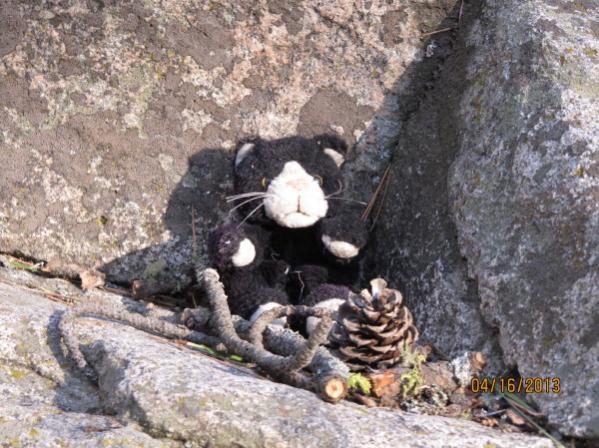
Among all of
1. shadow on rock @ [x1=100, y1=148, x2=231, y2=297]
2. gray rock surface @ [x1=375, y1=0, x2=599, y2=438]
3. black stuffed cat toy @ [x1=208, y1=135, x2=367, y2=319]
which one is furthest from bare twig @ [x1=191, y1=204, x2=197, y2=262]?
gray rock surface @ [x1=375, y1=0, x2=599, y2=438]

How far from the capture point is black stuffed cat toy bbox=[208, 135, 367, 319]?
3.11 metres

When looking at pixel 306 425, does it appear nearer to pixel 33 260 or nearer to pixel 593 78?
pixel 593 78

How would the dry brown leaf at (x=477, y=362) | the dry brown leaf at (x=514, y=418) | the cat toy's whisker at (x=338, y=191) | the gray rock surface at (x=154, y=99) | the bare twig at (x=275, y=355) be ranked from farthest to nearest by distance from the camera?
the gray rock surface at (x=154, y=99), the cat toy's whisker at (x=338, y=191), the dry brown leaf at (x=477, y=362), the dry brown leaf at (x=514, y=418), the bare twig at (x=275, y=355)

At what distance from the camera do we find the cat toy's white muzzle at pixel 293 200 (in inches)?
123

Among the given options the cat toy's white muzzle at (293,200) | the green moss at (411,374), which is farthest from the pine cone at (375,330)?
the cat toy's white muzzle at (293,200)

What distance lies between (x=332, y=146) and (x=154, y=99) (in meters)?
0.70

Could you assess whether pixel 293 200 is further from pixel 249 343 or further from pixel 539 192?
pixel 539 192

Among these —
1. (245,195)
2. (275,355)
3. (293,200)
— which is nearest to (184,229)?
(245,195)

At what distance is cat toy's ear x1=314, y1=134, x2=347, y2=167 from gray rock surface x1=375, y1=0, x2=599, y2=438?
0.73ft

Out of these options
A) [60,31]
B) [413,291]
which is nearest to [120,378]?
[413,291]

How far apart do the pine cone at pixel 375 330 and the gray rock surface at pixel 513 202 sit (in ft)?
0.89

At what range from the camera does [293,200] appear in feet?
10.2

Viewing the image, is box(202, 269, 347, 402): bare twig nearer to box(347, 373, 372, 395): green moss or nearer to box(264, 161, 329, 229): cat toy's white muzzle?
box(347, 373, 372, 395): green moss
